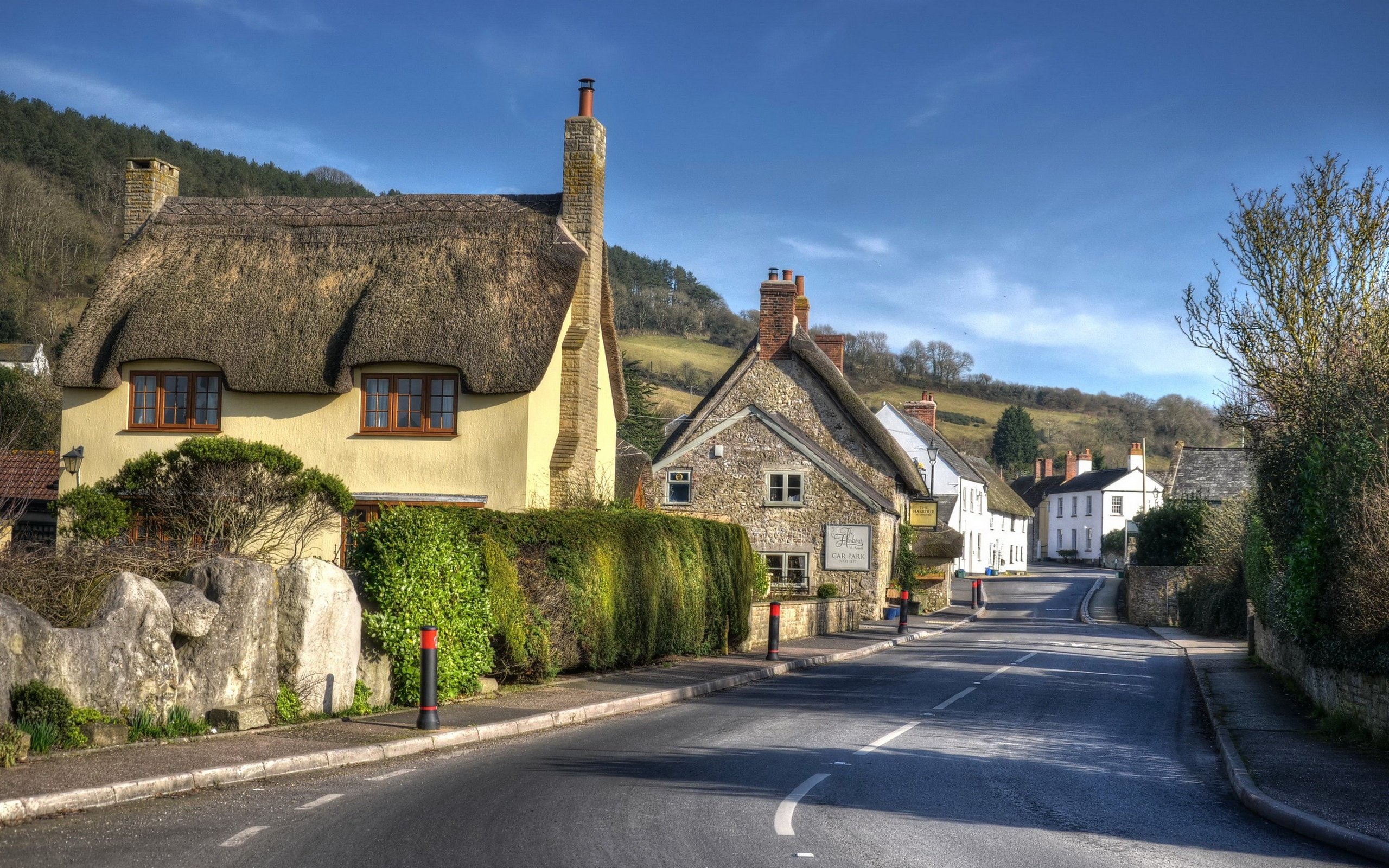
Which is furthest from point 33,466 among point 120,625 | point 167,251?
point 120,625

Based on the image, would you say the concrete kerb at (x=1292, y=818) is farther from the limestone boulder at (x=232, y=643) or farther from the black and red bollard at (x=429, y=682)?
the limestone boulder at (x=232, y=643)

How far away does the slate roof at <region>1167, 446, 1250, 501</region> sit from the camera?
5822cm

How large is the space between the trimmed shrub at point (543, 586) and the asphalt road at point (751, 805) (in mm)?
1964

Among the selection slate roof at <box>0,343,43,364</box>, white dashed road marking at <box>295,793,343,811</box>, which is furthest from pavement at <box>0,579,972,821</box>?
slate roof at <box>0,343,43,364</box>

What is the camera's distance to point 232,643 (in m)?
10.9

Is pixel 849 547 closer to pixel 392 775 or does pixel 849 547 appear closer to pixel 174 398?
pixel 174 398

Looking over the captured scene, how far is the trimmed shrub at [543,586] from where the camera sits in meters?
12.9

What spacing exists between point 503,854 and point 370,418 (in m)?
17.5

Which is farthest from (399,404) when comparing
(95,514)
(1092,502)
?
(1092,502)

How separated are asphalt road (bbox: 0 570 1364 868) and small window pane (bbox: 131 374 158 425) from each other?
15.0 meters

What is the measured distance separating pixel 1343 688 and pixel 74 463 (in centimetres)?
2282

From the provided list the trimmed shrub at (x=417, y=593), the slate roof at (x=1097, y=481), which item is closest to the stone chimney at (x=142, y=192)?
the trimmed shrub at (x=417, y=593)

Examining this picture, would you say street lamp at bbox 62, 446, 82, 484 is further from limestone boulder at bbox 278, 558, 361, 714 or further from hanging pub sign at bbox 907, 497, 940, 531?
hanging pub sign at bbox 907, 497, 940, 531

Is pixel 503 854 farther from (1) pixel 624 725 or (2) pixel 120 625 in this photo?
(1) pixel 624 725
